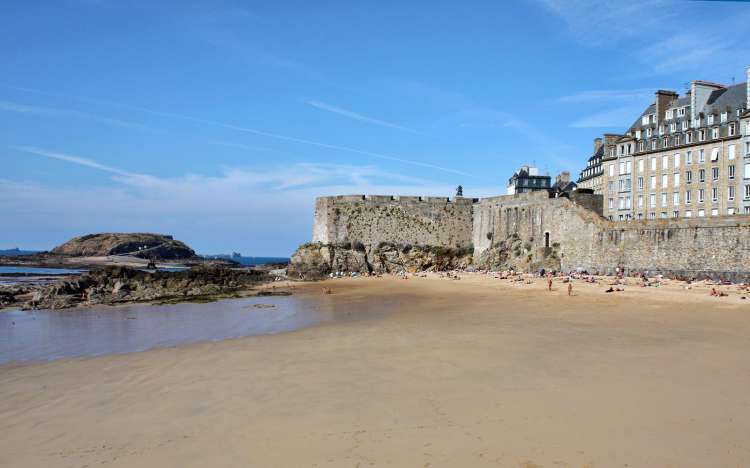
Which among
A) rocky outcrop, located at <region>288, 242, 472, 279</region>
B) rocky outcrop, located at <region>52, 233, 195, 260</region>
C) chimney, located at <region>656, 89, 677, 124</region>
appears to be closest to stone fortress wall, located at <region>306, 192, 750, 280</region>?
rocky outcrop, located at <region>288, 242, 472, 279</region>

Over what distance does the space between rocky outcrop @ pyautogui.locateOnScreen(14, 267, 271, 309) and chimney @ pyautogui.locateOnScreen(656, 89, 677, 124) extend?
82.2 feet

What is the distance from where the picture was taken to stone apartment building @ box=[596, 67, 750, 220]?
2802 cm

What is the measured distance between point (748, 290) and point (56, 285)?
25.2 meters

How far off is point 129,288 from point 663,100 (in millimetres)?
30761

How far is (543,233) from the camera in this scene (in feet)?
94.9

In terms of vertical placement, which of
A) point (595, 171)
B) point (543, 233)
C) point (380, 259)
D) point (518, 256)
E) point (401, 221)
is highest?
point (595, 171)

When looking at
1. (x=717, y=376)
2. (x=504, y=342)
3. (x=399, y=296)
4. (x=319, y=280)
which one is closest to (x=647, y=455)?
(x=717, y=376)

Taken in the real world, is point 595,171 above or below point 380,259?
above

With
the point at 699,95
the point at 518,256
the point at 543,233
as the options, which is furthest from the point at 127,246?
the point at 699,95

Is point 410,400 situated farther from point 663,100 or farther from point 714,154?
point 663,100

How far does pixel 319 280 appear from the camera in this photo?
3334cm

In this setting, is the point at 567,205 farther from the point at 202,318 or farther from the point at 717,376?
the point at 717,376

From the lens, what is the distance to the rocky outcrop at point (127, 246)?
273ft

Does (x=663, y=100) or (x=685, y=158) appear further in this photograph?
(x=663, y=100)
